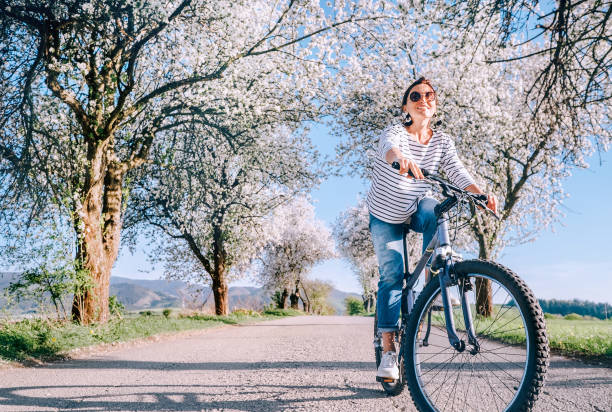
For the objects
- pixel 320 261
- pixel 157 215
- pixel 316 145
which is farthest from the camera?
pixel 320 261

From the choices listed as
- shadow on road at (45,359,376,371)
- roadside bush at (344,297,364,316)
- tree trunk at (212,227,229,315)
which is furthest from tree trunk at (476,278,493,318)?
roadside bush at (344,297,364,316)

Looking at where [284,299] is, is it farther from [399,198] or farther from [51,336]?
[399,198]

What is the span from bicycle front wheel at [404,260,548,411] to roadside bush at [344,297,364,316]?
68804 mm

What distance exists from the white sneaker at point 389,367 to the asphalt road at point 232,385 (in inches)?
9.0

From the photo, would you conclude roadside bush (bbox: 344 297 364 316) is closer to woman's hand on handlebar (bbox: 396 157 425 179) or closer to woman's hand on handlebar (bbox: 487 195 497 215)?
woman's hand on handlebar (bbox: 487 195 497 215)

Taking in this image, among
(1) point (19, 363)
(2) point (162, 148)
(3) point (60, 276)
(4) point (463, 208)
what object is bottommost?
(1) point (19, 363)

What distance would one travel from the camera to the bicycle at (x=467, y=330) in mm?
2291

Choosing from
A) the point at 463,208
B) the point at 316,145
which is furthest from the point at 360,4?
the point at 463,208

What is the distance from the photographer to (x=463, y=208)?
312 cm

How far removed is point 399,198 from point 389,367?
4.32ft

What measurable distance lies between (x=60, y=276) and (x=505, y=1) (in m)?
8.70

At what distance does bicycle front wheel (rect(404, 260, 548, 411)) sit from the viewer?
89.4 inches

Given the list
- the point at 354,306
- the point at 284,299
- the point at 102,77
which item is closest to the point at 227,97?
the point at 102,77

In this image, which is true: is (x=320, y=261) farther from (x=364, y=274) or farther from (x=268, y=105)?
(x=268, y=105)
